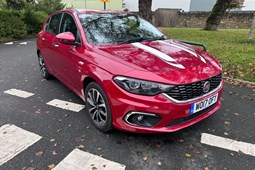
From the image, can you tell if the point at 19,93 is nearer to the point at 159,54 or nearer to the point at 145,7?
the point at 159,54

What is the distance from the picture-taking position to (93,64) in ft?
9.64

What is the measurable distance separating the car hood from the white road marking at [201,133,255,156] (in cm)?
88

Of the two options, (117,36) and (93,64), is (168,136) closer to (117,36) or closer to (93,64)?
(93,64)

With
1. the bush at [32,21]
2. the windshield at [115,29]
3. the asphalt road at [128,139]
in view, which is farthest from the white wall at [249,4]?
the windshield at [115,29]

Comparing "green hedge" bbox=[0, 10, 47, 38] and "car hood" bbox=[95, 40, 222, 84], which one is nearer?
"car hood" bbox=[95, 40, 222, 84]

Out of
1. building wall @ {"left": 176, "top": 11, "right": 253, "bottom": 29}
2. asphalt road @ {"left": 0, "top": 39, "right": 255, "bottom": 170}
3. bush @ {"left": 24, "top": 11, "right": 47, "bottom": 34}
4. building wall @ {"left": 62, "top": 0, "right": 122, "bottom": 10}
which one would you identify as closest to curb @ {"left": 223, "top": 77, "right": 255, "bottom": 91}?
asphalt road @ {"left": 0, "top": 39, "right": 255, "bottom": 170}

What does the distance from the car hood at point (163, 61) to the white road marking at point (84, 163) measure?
1048mm

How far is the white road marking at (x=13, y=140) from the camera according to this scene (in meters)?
2.74

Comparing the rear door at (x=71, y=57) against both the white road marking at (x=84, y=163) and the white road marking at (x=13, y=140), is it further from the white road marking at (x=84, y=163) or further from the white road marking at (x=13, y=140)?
the white road marking at (x=84, y=163)

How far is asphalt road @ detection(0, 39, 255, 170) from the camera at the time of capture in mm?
2588

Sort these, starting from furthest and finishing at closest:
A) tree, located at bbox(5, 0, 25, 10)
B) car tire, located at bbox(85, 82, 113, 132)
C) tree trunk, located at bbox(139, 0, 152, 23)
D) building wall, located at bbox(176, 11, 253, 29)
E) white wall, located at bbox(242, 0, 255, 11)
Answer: white wall, located at bbox(242, 0, 255, 11) < building wall, located at bbox(176, 11, 253, 29) < tree, located at bbox(5, 0, 25, 10) < tree trunk, located at bbox(139, 0, 152, 23) < car tire, located at bbox(85, 82, 113, 132)

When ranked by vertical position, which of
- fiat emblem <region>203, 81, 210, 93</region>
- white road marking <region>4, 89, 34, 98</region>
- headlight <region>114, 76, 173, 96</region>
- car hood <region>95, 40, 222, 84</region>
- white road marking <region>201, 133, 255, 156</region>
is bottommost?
white road marking <region>4, 89, 34, 98</region>

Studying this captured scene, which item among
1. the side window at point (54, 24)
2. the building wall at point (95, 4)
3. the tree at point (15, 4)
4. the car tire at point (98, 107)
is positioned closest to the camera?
the car tire at point (98, 107)

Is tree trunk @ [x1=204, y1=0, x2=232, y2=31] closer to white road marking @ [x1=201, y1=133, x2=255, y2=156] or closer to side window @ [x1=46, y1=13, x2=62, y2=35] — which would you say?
side window @ [x1=46, y1=13, x2=62, y2=35]
